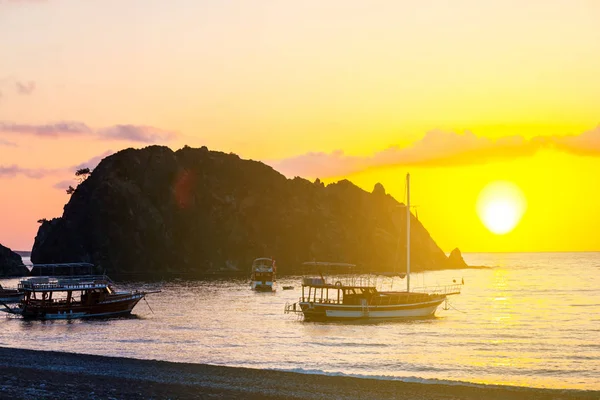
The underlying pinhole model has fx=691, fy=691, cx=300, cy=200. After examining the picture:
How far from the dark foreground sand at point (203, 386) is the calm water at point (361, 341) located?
6.34m

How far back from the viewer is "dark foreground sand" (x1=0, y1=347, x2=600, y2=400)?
1232 inches

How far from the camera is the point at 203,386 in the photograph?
33594 millimetres

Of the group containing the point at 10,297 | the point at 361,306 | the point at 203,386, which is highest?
the point at 361,306

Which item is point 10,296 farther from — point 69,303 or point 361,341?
point 361,341

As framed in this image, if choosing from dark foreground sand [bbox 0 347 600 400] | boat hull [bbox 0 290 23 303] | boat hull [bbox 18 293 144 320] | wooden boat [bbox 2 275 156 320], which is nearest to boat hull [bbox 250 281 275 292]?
boat hull [bbox 0 290 23 303]

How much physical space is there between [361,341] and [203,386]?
33314mm

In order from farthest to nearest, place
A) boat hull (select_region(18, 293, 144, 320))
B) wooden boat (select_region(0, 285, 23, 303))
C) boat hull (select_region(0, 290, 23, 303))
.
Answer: boat hull (select_region(0, 290, 23, 303)) < wooden boat (select_region(0, 285, 23, 303)) < boat hull (select_region(18, 293, 144, 320))

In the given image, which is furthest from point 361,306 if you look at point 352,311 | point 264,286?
point 264,286

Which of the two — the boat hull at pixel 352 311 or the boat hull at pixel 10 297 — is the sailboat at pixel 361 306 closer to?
the boat hull at pixel 352 311

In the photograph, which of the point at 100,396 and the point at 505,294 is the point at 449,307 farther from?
the point at 100,396

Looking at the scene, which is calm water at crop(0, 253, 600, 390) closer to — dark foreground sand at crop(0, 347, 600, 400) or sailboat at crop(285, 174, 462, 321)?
sailboat at crop(285, 174, 462, 321)

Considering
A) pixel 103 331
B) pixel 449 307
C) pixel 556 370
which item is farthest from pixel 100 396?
pixel 449 307

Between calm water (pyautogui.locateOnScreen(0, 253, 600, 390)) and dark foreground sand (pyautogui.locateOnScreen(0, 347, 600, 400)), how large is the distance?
20.8 feet

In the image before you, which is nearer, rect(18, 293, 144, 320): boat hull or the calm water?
the calm water
